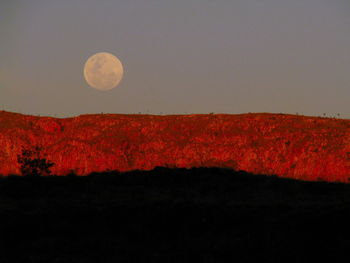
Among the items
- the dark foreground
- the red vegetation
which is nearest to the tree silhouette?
the red vegetation

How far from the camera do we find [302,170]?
3098 centimetres

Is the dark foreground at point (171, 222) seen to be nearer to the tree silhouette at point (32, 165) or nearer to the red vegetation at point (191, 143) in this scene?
the tree silhouette at point (32, 165)

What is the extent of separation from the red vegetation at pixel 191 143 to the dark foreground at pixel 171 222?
1132 centimetres

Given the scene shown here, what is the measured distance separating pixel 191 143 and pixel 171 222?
21638mm

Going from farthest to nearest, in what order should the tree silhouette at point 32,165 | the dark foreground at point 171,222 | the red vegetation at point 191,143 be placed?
the red vegetation at point 191,143 → the tree silhouette at point 32,165 → the dark foreground at point 171,222

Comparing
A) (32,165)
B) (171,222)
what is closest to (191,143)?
(32,165)

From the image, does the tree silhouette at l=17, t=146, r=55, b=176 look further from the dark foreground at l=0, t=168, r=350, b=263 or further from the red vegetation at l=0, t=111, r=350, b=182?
the dark foreground at l=0, t=168, r=350, b=263

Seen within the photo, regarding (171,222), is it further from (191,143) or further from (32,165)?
(191,143)

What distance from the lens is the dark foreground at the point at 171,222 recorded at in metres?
10.4

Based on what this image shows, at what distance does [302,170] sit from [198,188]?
42.5 feet

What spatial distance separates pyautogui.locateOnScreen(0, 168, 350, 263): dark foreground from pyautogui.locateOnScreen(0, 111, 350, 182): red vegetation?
37.1 feet

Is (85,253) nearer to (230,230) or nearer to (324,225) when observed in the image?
(230,230)

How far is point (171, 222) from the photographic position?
13.1 m

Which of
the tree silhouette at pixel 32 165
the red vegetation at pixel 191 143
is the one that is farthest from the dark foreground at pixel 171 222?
the red vegetation at pixel 191 143
